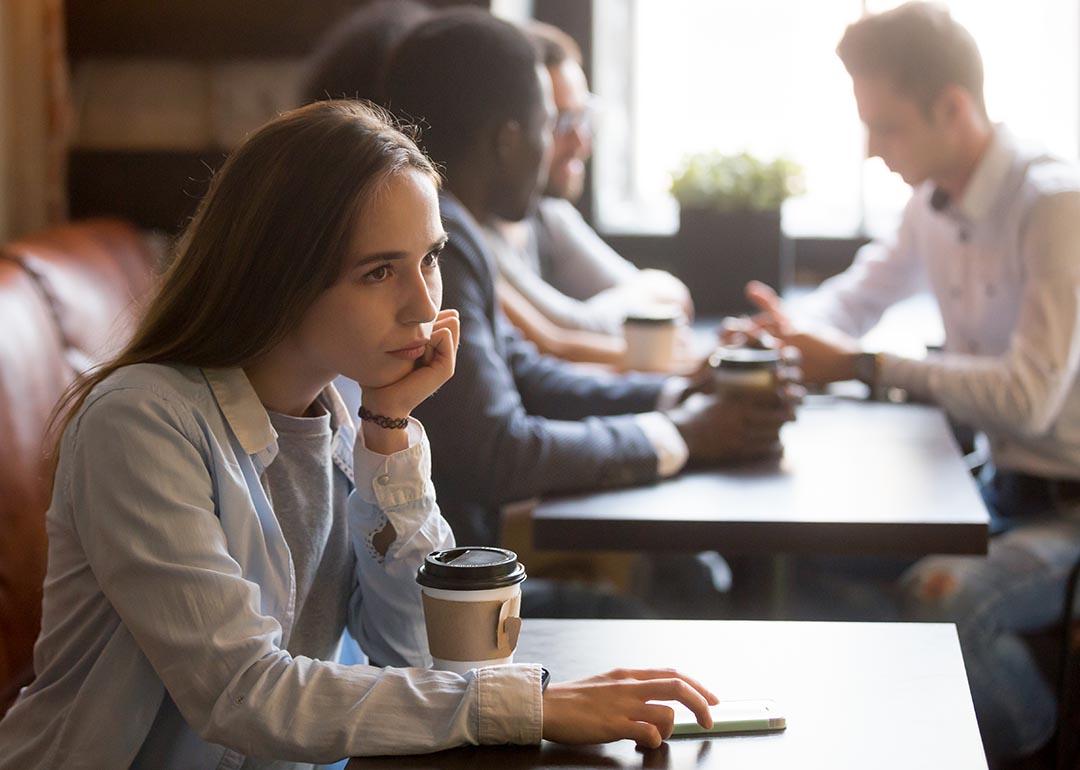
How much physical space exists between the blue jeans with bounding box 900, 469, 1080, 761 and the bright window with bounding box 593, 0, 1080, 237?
167 cm

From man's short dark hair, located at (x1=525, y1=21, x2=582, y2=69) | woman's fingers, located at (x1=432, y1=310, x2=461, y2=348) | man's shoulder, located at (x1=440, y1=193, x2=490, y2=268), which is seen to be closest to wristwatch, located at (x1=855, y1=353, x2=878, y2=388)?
man's shoulder, located at (x1=440, y1=193, x2=490, y2=268)

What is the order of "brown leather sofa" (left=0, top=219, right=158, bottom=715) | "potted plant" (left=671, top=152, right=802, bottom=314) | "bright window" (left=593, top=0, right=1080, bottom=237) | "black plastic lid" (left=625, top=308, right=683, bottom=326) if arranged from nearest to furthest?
"brown leather sofa" (left=0, top=219, right=158, bottom=715)
"black plastic lid" (left=625, top=308, right=683, bottom=326)
"potted plant" (left=671, top=152, right=802, bottom=314)
"bright window" (left=593, top=0, right=1080, bottom=237)

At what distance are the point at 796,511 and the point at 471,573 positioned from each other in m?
0.78

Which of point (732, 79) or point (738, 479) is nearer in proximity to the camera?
point (738, 479)

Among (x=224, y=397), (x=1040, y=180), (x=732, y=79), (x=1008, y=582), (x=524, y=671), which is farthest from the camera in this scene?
(x=732, y=79)

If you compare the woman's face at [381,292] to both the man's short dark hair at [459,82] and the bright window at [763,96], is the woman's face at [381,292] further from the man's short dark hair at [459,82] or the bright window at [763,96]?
the bright window at [763,96]

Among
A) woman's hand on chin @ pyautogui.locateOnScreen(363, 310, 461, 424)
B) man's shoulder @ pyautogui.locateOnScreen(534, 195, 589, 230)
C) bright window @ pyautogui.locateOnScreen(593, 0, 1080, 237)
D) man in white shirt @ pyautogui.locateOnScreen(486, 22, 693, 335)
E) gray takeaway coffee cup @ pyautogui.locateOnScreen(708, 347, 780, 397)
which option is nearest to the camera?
woman's hand on chin @ pyautogui.locateOnScreen(363, 310, 461, 424)

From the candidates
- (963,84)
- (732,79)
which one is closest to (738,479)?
(963,84)

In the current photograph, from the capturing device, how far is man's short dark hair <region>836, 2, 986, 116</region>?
103 inches

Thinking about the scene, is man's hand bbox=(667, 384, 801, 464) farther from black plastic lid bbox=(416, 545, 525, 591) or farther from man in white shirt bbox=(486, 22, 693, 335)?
man in white shirt bbox=(486, 22, 693, 335)

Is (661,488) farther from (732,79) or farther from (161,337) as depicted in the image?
(732,79)

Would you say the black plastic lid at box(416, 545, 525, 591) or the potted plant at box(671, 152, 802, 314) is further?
the potted plant at box(671, 152, 802, 314)

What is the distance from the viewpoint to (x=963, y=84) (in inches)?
103

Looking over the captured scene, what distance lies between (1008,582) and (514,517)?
2.92 feet
